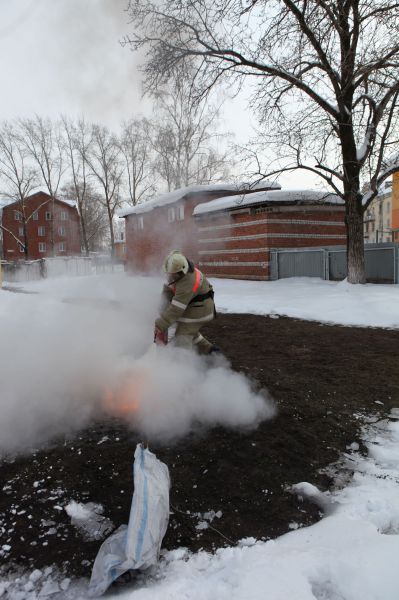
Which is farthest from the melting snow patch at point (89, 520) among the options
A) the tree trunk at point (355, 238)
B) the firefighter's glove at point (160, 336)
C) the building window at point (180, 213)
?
the building window at point (180, 213)

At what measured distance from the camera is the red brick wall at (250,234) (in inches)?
583

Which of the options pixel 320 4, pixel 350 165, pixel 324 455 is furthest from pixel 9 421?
pixel 350 165

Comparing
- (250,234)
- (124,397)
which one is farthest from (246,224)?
(124,397)

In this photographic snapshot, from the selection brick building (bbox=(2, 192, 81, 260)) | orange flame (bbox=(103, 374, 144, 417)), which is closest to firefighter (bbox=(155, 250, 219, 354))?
orange flame (bbox=(103, 374, 144, 417))

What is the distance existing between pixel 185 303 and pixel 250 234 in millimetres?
11800

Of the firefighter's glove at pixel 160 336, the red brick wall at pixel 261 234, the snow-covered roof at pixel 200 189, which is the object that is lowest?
the firefighter's glove at pixel 160 336

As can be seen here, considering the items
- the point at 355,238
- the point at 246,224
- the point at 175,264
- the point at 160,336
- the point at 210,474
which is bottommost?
the point at 210,474

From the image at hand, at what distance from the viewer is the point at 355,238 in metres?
11.4

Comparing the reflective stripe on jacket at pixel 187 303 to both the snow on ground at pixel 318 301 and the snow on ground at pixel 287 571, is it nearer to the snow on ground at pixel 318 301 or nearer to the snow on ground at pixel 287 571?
the snow on ground at pixel 287 571

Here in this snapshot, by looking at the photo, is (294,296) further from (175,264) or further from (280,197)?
(175,264)

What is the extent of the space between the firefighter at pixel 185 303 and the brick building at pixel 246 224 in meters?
9.83

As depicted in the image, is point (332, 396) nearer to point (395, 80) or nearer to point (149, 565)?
point (149, 565)

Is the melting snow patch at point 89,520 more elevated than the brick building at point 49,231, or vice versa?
the brick building at point 49,231

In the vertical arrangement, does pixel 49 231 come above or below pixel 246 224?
above
